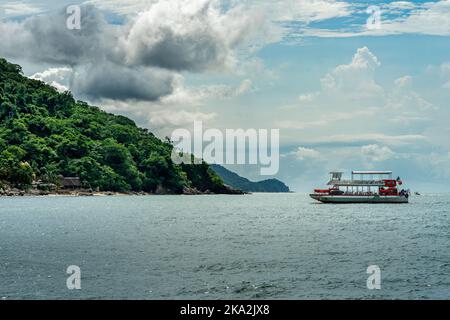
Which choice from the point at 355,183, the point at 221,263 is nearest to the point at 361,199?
the point at 355,183

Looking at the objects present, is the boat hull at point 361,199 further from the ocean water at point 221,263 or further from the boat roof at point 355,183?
the ocean water at point 221,263

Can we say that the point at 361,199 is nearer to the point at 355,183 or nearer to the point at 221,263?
the point at 355,183

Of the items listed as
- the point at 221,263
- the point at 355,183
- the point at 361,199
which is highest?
the point at 355,183

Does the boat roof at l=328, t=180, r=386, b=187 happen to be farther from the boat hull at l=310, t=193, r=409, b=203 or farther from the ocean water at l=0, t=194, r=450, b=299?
the ocean water at l=0, t=194, r=450, b=299

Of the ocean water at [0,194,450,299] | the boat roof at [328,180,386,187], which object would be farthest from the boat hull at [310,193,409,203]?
the ocean water at [0,194,450,299]

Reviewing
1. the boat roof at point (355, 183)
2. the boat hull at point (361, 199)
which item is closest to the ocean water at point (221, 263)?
the boat roof at point (355, 183)

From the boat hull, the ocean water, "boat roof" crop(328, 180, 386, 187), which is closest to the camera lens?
the ocean water

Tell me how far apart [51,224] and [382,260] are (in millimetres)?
53865

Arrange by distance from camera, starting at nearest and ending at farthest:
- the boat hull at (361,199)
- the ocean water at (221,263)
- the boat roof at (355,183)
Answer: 1. the ocean water at (221,263)
2. the boat roof at (355,183)
3. the boat hull at (361,199)
